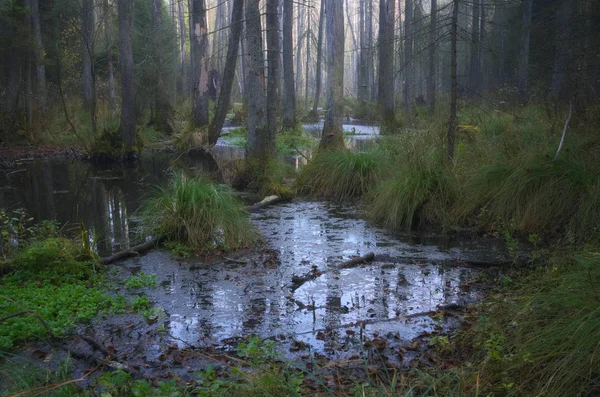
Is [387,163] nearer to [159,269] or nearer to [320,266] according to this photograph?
[320,266]

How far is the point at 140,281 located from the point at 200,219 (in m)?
1.58

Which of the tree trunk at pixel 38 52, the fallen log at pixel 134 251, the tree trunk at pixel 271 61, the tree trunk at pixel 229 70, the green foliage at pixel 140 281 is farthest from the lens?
the tree trunk at pixel 38 52

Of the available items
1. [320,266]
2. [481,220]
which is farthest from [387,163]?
[320,266]

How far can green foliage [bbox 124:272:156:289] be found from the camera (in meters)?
5.91

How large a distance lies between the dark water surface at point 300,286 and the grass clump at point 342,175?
659 mm

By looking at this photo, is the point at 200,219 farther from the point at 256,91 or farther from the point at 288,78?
the point at 288,78

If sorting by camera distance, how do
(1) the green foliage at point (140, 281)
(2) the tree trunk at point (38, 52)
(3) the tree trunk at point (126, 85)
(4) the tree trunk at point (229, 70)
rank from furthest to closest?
(2) the tree trunk at point (38, 52) → (4) the tree trunk at point (229, 70) → (3) the tree trunk at point (126, 85) → (1) the green foliage at point (140, 281)

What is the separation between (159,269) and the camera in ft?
21.5

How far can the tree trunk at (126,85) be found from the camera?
1630cm

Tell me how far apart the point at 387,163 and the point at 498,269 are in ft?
14.1

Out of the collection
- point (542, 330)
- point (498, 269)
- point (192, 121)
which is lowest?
point (498, 269)

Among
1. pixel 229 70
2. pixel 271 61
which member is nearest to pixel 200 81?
pixel 229 70

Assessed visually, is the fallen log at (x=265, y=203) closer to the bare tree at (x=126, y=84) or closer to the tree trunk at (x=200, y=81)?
the bare tree at (x=126, y=84)

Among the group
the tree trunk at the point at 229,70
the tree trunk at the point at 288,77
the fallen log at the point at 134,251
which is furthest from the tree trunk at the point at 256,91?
the tree trunk at the point at 288,77
